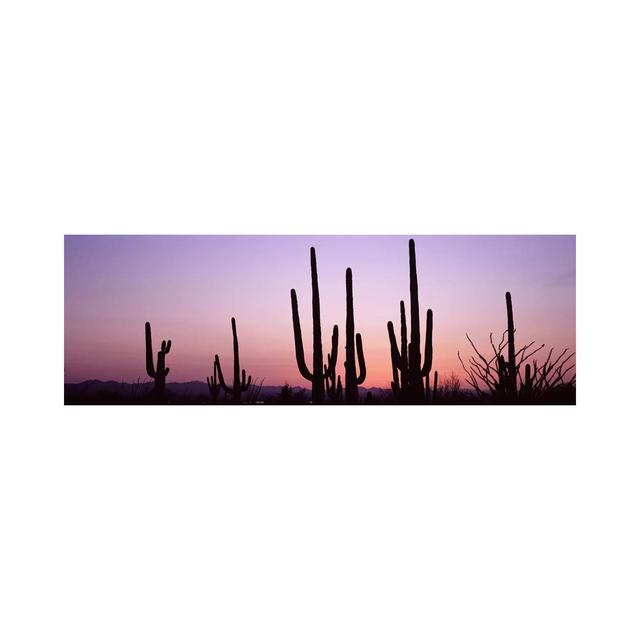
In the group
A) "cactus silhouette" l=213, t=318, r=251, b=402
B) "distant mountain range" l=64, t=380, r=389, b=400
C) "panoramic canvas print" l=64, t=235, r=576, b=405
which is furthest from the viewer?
"cactus silhouette" l=213, t=318, r=251, b=402

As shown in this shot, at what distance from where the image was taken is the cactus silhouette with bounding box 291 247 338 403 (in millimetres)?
7016

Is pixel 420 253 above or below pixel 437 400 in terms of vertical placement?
above

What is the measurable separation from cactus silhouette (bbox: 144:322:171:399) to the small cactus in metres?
0.41

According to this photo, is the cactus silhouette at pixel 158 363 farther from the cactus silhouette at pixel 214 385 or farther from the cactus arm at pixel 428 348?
the cactus arm at pixel 428 348

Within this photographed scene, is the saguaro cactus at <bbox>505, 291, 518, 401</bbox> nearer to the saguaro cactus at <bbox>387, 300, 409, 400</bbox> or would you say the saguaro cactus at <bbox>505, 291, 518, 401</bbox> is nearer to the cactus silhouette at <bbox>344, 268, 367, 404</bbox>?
the saguaro cactus at <bbox>387, 300, 409, 400</bbox>

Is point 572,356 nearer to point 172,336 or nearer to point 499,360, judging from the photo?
point 499,360

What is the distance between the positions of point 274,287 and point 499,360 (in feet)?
6.35

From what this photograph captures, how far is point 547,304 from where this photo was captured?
274 inches

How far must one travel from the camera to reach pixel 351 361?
7062mm

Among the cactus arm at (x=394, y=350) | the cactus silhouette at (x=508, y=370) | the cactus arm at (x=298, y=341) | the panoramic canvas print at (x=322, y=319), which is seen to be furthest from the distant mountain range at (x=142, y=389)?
the cactus silhouette at (x=508, y=370)

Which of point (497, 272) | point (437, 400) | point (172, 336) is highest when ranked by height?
point (497, 272)

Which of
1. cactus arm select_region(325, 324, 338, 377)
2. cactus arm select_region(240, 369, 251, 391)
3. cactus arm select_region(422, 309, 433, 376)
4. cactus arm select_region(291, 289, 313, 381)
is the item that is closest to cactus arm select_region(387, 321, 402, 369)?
cactus arm select_region(422, 309, 433, 376)

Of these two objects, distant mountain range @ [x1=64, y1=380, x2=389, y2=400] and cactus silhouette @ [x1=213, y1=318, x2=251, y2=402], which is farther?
cactus silhouette @ [x1=213, y1=318, x2=251, y2=402]
